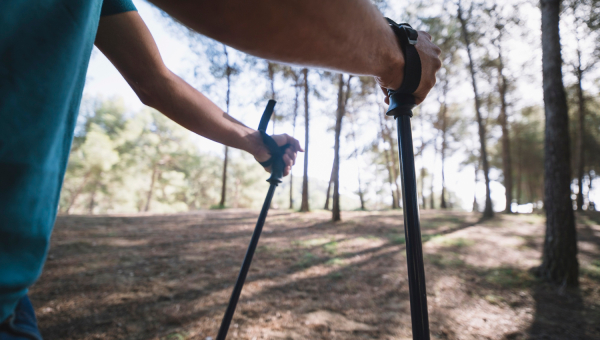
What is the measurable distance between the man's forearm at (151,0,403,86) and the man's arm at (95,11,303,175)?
54 cm

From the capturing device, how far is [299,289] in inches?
141

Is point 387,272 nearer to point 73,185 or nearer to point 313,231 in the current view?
point 313,231

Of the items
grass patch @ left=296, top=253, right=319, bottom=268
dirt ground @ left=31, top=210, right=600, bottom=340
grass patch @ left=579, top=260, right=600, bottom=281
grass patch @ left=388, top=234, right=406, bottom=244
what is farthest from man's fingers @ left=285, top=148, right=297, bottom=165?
grass patch @ left=579, top=260, right=600, bottom=281

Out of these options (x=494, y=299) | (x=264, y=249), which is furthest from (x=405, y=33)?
(x=264, y=249)

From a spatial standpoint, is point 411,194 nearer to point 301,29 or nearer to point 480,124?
point 301,29

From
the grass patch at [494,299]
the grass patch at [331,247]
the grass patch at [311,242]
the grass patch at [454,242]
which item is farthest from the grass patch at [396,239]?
the grass patch at [494,299]

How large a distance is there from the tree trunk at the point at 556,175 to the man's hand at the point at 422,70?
4791mm

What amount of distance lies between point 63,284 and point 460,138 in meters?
21.5

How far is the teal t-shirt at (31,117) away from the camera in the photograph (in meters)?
0.28

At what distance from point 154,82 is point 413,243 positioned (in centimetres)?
103

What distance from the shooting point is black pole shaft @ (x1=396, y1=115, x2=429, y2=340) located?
66 cm

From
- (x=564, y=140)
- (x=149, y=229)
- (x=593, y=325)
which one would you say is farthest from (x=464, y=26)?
(x=149, y=229)

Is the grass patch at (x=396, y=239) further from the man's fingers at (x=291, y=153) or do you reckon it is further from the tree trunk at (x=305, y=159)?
the man's fingers at (x=291, y=153)

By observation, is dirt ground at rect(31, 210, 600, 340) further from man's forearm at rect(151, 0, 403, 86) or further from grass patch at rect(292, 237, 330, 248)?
man's forearm at rect(151, 0, 403, 86)
